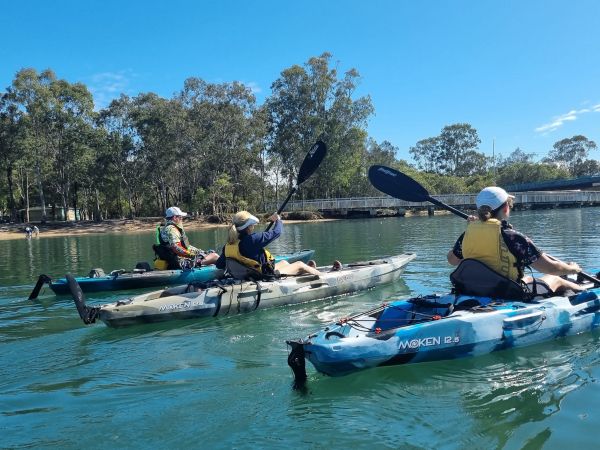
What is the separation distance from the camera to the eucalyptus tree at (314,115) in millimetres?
52312

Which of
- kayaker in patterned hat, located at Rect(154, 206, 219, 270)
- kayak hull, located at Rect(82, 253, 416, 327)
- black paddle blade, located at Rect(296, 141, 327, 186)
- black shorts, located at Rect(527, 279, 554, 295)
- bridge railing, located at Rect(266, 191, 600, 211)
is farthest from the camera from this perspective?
bridge railing, located at Rect(266, 191, 600, 211)

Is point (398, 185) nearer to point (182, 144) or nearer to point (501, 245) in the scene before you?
point (501, 245)

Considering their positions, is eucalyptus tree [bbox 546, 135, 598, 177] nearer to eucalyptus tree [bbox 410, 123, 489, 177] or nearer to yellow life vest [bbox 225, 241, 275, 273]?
eucalyptus tree [bbox 410, 123, 489, 177]

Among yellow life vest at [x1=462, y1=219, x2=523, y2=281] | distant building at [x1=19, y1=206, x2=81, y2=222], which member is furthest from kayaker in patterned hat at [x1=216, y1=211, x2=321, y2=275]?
distant building at [x1=19, y1=206, x2=81, y2=222]

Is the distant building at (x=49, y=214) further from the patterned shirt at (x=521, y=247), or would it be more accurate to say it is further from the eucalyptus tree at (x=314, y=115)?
the patterned shirt at (x=521, y=247)

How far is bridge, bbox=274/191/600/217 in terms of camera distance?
5250cm

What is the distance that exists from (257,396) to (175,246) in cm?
661

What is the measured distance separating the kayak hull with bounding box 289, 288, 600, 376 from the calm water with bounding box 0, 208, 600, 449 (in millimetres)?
198

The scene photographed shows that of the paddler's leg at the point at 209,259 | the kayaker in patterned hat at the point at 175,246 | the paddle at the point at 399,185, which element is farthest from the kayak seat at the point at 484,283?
the paddler's leg at the point at 209,259

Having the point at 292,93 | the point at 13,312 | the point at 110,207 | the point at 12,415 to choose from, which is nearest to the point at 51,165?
the point at 110,207

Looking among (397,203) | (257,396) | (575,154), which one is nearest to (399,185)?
(257,396)

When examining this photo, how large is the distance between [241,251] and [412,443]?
4.93 meters

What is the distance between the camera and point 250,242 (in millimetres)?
8227

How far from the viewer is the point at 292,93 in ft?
173
